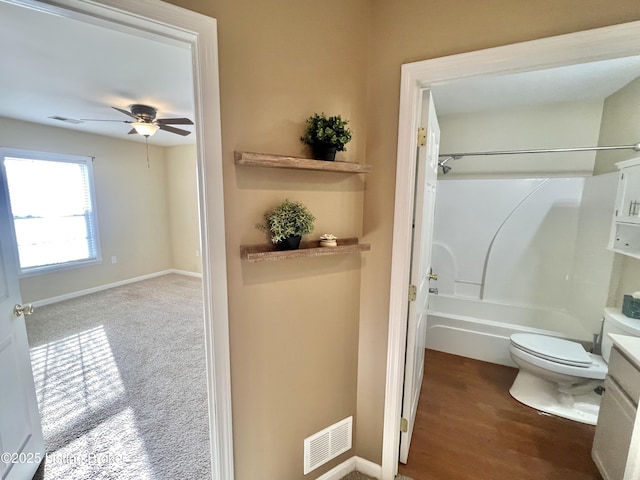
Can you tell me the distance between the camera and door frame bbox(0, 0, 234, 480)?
33.7 inches

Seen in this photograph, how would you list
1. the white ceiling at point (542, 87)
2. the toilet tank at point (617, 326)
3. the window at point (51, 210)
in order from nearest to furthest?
the toilet tank at point (617, 326)
the white ceiling at point (542, 87)
the window at point (51, 210)

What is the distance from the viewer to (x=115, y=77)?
7.39ft

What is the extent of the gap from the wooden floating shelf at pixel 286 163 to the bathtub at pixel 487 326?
2.45 metres

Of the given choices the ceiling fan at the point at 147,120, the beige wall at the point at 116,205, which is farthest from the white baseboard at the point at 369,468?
the beige wall at the point at 116,205

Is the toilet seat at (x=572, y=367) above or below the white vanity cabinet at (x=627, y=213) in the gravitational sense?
below

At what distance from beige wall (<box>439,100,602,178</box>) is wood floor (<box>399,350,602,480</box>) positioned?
2.18 meters

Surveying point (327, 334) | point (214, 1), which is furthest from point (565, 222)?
point (214, 1)

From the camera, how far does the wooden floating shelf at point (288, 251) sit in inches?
44.2

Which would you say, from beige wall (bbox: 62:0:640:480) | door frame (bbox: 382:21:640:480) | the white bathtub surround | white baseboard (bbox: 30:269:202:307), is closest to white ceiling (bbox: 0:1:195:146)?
beige wall (bbox: 62:0:640:480)

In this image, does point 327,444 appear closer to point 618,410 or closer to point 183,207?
point 618,410

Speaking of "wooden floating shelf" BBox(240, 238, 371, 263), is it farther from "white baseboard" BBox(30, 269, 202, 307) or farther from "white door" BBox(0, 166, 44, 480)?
"white baseboard" BBox(30, 269, 202, 307)

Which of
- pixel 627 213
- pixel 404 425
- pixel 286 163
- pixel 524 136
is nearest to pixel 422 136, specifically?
pixel 286 163

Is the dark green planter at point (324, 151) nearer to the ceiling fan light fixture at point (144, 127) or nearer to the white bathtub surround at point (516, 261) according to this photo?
the white bathtub surround at point (516, 261)

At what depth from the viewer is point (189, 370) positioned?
2.55m
